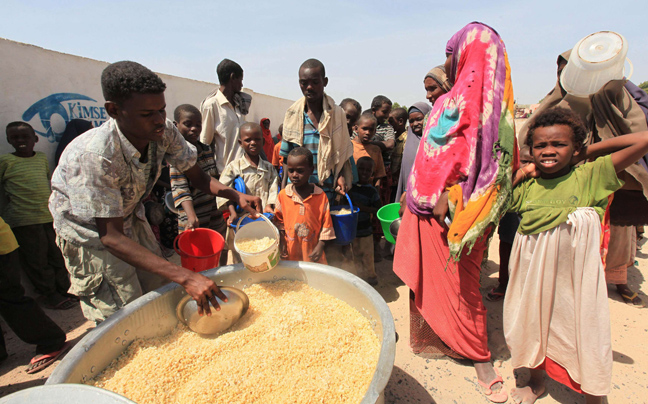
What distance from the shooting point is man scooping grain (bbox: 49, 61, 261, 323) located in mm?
1641

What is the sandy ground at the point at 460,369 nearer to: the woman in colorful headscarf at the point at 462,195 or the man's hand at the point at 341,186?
the woman in colorful headscarf at the point at 462,195

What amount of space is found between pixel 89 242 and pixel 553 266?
2.76 m

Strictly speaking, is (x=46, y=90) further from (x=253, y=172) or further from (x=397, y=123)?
(x=397, y=123)

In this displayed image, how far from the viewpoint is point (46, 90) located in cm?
430

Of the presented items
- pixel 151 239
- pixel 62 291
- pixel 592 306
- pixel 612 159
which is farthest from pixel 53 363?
pixel 612 159

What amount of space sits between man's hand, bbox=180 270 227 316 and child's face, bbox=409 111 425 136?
3.10 m

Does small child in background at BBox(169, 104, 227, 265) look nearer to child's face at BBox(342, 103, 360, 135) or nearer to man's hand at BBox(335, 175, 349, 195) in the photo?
man's hand at BBox(335, 175, 349, 195)

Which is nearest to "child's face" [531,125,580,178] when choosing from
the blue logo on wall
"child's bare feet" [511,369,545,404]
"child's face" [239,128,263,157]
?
"child's bare feet" [511,369,545,404]

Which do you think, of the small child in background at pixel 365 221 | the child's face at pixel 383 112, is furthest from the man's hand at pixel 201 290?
the child's face at pixel 383 112

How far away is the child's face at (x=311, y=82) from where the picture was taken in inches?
122

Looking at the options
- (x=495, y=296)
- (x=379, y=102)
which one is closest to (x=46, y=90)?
(x=379, y=102)

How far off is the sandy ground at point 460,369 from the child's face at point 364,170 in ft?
4.90

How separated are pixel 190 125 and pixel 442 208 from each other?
9.36ft

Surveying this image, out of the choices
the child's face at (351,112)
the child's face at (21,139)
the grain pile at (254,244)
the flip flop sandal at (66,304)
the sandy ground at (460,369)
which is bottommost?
the flip flop sandal at (66,304)
